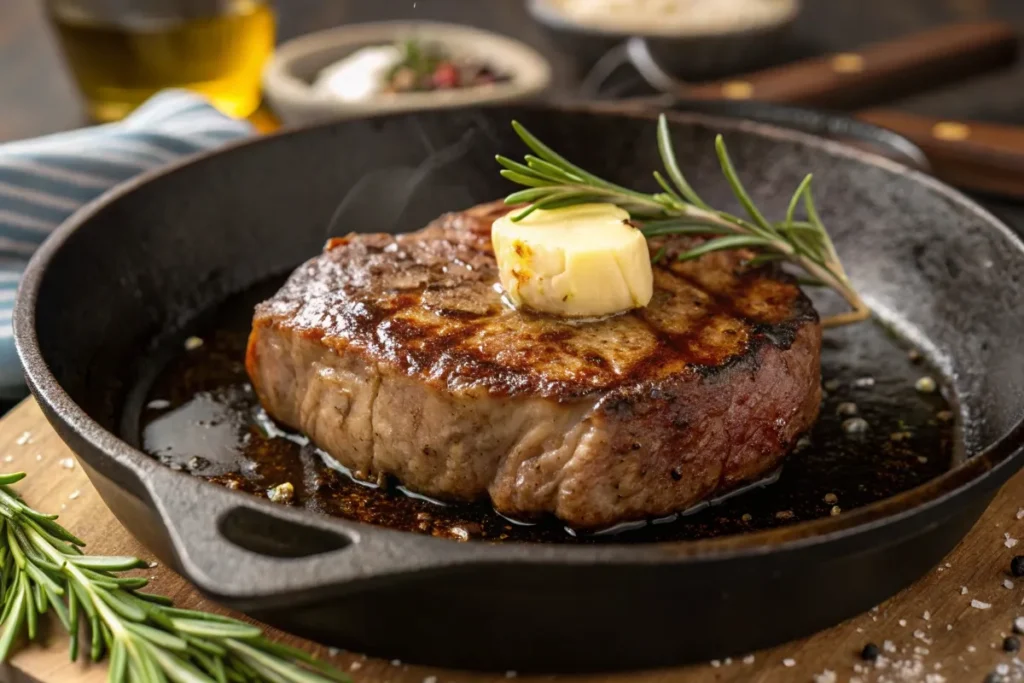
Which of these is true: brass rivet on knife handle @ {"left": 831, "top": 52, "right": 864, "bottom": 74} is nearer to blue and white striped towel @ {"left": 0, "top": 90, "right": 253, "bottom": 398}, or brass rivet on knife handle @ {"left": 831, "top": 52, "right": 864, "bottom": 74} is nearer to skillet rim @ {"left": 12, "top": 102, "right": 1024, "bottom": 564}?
blue and white striped towel @ {"left": 0, "top": 90, "right": 253, "bottom": 398}

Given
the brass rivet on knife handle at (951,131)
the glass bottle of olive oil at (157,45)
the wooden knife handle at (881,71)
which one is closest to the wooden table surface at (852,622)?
the brass rivet on knife handle at (951,131)

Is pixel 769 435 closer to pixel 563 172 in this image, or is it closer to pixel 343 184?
pixel 563 172

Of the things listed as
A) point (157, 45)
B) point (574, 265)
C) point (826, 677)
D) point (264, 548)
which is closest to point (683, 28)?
point (157, 45)

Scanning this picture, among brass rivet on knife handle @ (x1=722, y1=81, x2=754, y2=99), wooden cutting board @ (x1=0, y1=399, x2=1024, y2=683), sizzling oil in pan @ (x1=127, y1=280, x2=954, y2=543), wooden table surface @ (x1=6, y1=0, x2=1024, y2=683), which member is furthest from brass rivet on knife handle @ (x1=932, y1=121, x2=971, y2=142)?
A: wooden cutting board @ (x1=0, y1=399, x2=1024, y2=683)

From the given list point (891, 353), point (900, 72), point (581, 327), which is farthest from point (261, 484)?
point (900, 72)

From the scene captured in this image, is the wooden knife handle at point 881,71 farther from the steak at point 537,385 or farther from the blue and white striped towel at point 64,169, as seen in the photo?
the steak at point 537,385

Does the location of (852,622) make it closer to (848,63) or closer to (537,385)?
(537,385)
